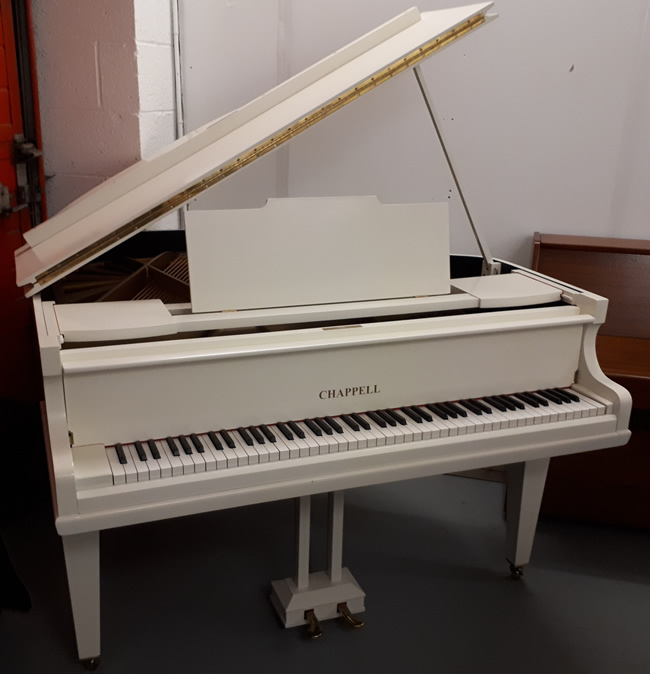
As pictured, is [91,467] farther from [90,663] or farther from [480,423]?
[480,423]

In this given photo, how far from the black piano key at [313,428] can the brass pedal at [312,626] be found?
630 millimetres

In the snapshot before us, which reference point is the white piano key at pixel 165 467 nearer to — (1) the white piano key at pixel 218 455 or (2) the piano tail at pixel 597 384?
(1) the white piano key at pixel 218 455

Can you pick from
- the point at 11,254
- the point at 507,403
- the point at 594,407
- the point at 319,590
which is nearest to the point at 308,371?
the point at 507,403

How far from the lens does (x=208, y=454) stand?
1714 mm

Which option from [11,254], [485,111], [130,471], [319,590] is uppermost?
[485,111]

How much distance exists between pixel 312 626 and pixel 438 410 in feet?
2.40

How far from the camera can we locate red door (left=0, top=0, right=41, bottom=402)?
2590mm

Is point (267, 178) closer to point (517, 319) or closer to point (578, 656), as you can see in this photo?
→ point (517, 319)

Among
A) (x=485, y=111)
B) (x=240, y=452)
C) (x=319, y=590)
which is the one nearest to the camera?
(x=240, y=452)

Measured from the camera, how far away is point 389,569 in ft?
8.12

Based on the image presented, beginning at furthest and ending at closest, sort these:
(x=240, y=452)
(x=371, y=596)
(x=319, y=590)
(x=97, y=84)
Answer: (x=97, y=84), (x=371, y=596), (x=319, y=590), (x=240, y=452)

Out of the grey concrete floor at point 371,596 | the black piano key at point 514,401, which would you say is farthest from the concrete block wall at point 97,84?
the black piano key at point 514,401

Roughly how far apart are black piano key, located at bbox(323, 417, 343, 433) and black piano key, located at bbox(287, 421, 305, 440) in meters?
0.09

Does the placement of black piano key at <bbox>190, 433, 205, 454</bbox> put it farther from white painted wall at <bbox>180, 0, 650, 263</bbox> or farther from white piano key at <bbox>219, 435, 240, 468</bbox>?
white painted wall at <bbox>180, 0, 650, 263</bbox>
